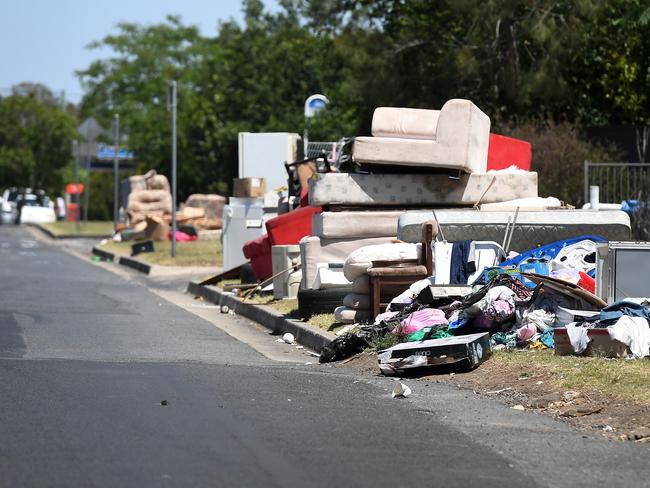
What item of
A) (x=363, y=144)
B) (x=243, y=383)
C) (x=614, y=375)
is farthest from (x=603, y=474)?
(x=363, y=144)

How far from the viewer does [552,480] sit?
6.27 meters

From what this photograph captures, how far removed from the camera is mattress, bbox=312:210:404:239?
14.2 metres

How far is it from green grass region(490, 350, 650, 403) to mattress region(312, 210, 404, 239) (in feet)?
13.7

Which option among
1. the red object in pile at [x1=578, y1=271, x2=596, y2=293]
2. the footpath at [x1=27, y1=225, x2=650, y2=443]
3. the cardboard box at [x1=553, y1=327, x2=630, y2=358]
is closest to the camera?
the footpath at [x1=27, y1=225, x2=650, y2=443]

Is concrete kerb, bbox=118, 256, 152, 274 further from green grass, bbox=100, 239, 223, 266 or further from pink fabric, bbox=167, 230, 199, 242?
pink fabric, bbox=167, 230, 199, 242

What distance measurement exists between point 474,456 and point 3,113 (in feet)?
283

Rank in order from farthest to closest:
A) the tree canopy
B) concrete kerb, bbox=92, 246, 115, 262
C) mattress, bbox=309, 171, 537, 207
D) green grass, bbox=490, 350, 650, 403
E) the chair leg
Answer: concrete kerb, bbox=92, 246, 115, 262 < the tree canopy < mattress, bbox=309, 171, 537, 207 < the chair leg < green grass, bbox=490, 350, 650, 403

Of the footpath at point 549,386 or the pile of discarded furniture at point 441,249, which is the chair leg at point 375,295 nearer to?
the pile of discarded furniture at point 441,249

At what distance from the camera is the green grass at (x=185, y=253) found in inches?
1029

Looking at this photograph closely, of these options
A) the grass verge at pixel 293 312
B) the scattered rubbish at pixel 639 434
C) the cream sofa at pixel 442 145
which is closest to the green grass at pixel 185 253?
the grass verge at pixel 293 312

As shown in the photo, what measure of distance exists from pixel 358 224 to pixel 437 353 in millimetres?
4365

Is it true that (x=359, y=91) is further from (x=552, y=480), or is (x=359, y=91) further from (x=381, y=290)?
(x=552, y=480)

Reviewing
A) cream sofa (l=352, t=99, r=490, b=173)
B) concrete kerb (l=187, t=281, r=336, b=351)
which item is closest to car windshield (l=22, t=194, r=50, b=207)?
concrete kerb (l=187, t=281, r=336, b=351)

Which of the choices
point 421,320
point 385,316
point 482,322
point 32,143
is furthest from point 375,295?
point 32,143
